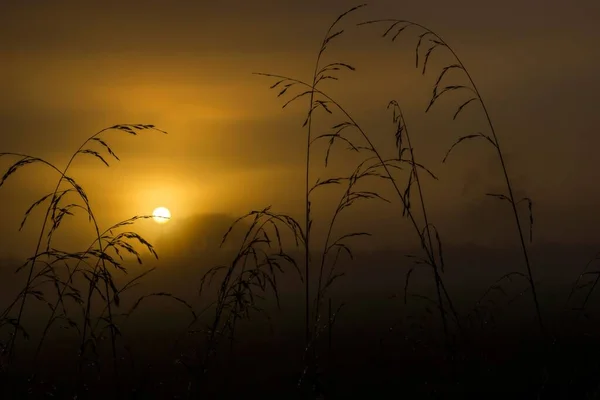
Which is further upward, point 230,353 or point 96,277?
point 96,277

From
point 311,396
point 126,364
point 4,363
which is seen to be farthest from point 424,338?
point 4,363

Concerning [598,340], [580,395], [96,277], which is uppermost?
[96,277]

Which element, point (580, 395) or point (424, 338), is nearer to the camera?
point (580, 395)

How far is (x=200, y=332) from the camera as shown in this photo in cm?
395

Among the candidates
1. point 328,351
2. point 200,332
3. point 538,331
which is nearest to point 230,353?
point 200,332

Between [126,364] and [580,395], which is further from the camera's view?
[126,364]

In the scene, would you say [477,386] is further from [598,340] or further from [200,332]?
[200,332]

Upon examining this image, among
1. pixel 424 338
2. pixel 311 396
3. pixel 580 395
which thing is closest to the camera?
pixel 311 396

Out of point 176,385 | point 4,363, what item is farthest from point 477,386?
point 4,363

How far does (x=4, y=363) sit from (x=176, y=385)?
91 cm

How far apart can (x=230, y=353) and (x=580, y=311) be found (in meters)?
1.76

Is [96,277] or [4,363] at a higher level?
[96,277]

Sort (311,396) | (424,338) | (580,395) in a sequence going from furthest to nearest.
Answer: (424,338), (580,395), (311,396)

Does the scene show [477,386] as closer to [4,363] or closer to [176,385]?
[176,385]
